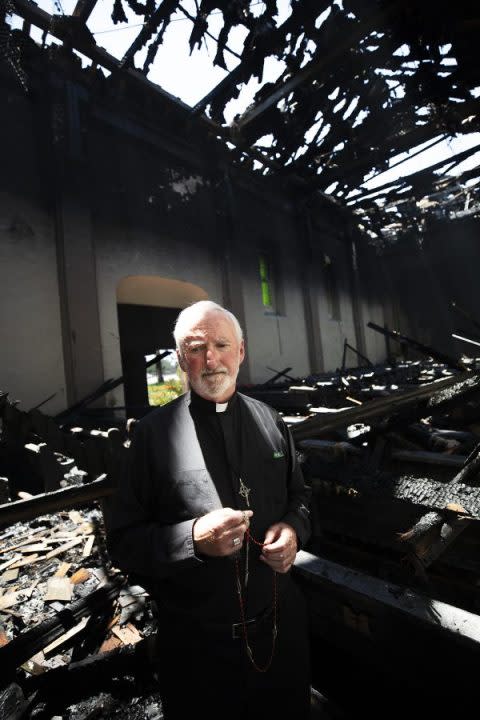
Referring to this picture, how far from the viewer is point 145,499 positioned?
161 cm

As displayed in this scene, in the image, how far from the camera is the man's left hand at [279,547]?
1476 mm

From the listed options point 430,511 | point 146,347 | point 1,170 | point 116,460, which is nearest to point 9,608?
point 116,460

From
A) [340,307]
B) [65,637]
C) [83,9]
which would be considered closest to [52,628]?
[65,637]

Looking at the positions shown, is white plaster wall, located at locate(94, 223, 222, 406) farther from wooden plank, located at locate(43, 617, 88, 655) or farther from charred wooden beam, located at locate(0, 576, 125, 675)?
wooden plank, located at locate(43, 617, 88, 655)

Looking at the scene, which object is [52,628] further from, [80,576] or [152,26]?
[152,26]

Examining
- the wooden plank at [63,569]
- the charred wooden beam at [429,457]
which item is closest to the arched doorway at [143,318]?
the wooden plank at [63,569]

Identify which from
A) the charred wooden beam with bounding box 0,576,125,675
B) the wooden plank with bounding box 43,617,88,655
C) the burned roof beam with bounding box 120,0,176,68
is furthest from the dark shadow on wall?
the wooden plank with bounding box 43,617,88,655

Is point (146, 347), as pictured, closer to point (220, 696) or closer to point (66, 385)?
point (66, 385)

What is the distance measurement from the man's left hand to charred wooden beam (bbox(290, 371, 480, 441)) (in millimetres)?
1284

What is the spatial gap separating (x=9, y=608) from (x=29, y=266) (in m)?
6.03

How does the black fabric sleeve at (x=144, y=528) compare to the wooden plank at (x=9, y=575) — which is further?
the wooden plank at (x=9, y=575)

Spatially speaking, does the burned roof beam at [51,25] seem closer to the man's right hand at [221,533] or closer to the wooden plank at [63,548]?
the wooden plank at [63,548]

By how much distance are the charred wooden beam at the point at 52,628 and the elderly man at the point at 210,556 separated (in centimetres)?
140

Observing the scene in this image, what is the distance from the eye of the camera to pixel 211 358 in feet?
5.71
